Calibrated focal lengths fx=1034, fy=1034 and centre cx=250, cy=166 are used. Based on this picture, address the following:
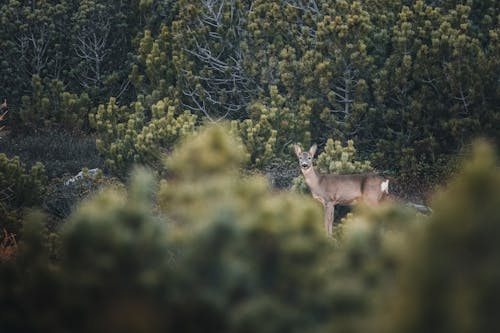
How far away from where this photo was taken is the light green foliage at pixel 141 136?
16016 mm

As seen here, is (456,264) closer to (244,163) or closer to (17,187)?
(17,187)

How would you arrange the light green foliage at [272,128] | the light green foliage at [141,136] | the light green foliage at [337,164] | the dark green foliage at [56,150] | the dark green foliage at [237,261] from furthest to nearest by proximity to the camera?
the dark green foliage at [56,150]
the light green foliage at [272,128]
the light green foliage at [141,136]
the light green foliage at [337,164]
the dark green foliage at [237,261]

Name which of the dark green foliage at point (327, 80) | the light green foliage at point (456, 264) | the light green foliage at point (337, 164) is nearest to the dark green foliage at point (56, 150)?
the dark green foliage at point (327, 80)

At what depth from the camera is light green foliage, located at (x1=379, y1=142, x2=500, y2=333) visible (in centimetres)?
334

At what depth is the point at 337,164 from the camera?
1448 cm

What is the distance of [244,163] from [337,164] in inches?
72.1

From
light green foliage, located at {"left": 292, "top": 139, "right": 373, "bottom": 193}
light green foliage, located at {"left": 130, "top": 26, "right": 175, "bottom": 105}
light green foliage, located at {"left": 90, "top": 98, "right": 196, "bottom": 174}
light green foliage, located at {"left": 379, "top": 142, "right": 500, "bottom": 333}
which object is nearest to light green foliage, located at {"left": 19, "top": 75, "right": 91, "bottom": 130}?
light green foliage, located at {"left": 130, "top": 26, "right": 175, "bottom": 105}

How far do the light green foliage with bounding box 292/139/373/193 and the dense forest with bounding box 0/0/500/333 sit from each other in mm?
33

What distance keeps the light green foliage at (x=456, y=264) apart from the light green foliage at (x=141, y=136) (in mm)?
12315

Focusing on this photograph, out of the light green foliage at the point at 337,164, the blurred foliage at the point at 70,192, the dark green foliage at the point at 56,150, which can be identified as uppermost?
the light green foliage at the point at 337,164

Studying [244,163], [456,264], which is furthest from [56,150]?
[456,264]

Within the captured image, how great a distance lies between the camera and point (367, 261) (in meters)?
3.96

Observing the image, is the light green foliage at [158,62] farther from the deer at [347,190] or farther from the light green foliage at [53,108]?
the deer at [347,190]

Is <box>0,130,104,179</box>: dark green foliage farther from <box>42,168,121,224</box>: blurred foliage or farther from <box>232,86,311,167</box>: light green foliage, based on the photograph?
<box>232,86,311,167</box>: light green foliage
